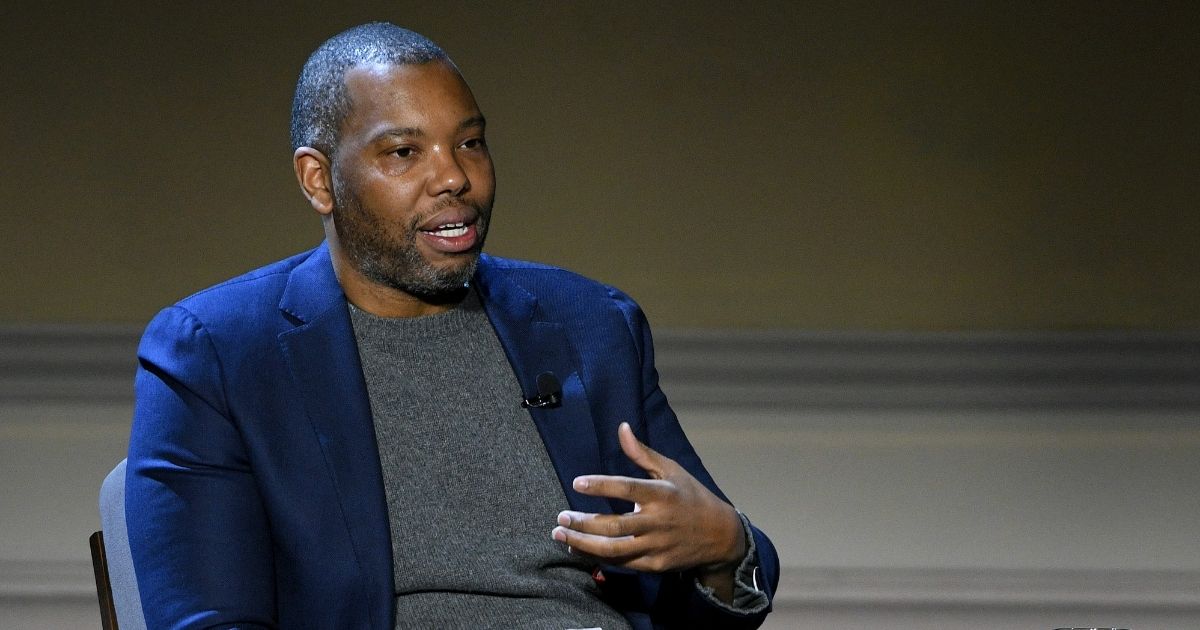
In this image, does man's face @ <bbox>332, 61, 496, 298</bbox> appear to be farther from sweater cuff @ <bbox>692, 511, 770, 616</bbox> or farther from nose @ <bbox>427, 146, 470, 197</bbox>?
sweater cuff @ <bbox>692, 511, 770, 616</bbox>

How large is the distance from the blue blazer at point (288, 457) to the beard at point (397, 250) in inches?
2.4

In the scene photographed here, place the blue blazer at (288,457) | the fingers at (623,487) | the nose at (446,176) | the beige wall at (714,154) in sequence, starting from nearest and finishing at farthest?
1. the fingers at (623,487)
2. the blue blazer at (288,457)
3. the nose at (446,176)
4. the beige wall at (714,154)

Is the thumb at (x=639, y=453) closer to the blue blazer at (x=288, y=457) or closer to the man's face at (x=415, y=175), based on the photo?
the blue blazer at (x=288, y=457)

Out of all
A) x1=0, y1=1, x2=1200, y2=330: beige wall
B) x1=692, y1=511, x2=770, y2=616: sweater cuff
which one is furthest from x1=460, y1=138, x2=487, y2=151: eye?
x1=0, y1=1, x2=1200, y2=330: beige wall

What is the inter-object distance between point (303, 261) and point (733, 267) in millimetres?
1381

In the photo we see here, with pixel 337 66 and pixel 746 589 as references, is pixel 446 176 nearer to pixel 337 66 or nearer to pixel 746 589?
pixel 337 66

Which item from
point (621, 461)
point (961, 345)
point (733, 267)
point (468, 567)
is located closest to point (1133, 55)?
point (961, 345)

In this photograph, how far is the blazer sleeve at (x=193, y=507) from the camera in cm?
150

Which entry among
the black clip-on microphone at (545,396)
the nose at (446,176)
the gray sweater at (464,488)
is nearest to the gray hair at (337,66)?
the nose at (446,176)

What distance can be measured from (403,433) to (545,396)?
168 mm

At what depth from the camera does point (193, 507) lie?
152 cm

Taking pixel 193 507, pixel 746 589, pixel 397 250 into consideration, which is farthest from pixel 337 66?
pixel 746 589

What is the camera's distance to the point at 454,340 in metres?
1.73

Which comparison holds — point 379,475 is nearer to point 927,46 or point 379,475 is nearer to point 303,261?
point 303,261
